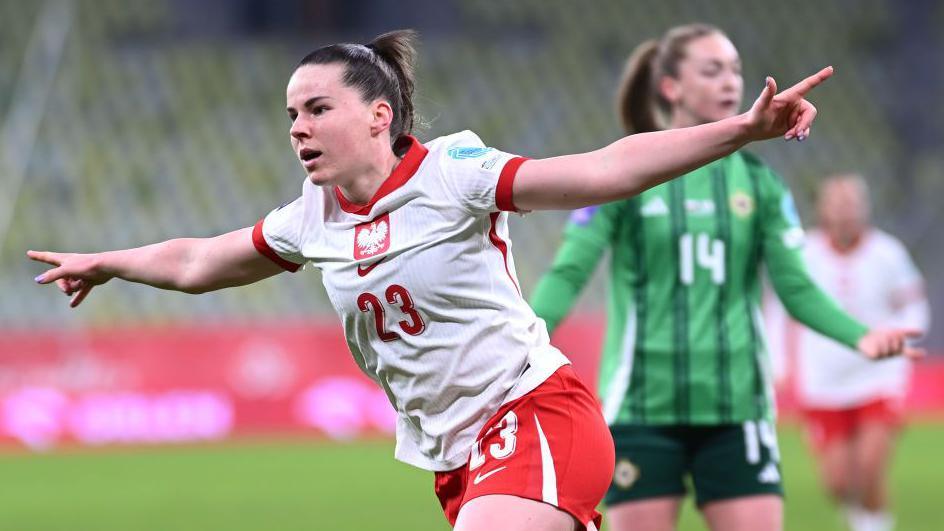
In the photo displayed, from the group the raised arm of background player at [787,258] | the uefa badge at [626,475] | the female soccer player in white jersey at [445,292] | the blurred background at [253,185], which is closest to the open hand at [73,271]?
the female soccer player in white jersey at [445,292]

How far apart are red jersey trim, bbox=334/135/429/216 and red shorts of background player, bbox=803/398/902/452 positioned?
596 cm

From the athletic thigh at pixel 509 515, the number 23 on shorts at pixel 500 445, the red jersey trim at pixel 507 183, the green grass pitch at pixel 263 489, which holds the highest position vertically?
the red jersey trim at pixel 507 183

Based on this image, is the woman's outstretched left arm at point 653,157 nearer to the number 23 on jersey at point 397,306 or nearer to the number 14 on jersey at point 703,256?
the number 23 on jersey at point 397,306

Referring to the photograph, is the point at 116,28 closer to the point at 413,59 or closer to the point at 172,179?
the point at 172,179

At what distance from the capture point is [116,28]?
68.0ft

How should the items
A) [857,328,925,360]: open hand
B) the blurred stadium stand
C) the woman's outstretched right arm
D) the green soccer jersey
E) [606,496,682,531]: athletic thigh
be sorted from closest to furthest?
the woman's outstretched right arm → [857,328,925,360]: open hand → [606,496,682,531]: athletic thigh → the green soccer jersey → the blurred stadium stand

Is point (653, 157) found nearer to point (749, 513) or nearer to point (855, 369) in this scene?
point (749, 513)

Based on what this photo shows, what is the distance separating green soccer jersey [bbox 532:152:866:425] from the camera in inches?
204

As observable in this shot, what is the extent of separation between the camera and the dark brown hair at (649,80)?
5.47 metres

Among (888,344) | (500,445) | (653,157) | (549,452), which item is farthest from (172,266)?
(888,344)

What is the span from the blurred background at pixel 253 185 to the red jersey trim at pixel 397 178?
6.37 meters

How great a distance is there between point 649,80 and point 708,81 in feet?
1.02

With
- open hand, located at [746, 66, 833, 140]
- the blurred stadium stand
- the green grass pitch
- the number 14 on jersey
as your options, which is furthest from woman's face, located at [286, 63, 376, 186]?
the blurred stadium stand

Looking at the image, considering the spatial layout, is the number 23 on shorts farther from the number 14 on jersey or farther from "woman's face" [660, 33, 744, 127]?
"woman's face" [660, 33, 744, 127]
